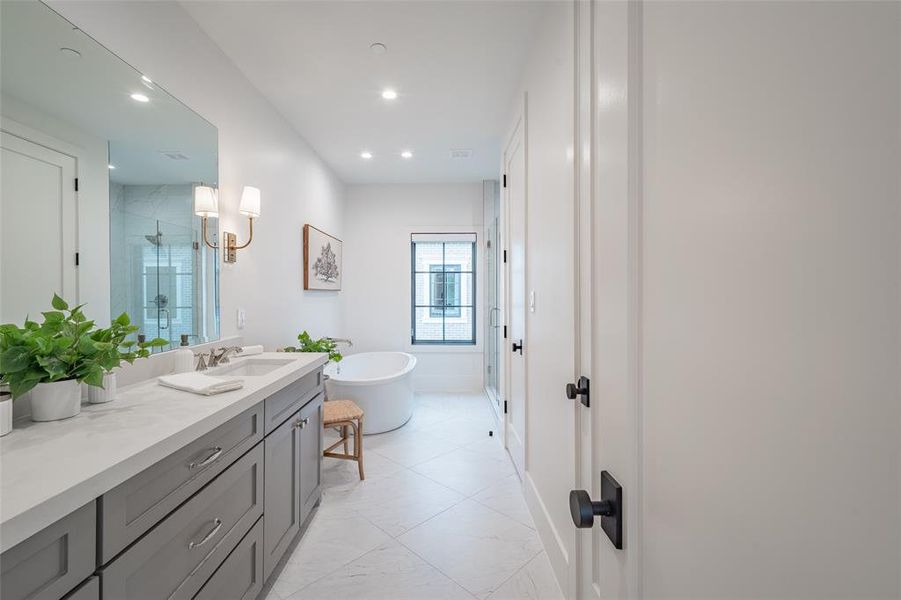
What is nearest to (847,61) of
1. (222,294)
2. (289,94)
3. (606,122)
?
(606,122)

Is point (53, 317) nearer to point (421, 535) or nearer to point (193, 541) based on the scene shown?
point (193, 541)

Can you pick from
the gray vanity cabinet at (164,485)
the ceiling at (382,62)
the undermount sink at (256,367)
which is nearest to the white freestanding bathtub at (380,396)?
the undermount sink at (256,367)

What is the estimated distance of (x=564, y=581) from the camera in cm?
154

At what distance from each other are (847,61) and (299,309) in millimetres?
3501

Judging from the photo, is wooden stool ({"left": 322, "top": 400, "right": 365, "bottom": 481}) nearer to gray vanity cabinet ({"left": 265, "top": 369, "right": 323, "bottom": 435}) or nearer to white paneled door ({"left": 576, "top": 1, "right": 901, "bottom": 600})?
gray vanity cabinet ({"left": 265, "top": 369, "right": 323, "bottom": 435})

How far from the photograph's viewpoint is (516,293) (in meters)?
2.62

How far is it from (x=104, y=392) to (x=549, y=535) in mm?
1855

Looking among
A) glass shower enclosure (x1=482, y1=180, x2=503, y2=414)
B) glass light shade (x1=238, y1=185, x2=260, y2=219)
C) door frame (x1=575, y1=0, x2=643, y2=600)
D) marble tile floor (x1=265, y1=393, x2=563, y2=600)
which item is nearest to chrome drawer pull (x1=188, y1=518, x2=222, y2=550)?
marble tile floor (x1=265, y1=393, x2=563, y2=600)

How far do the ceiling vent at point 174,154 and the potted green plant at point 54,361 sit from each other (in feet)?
2.95

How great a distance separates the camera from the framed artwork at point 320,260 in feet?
11.4

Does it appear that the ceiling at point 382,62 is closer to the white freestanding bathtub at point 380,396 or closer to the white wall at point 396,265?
the white wall at point 396,265

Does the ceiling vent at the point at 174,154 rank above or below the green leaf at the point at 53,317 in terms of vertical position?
above

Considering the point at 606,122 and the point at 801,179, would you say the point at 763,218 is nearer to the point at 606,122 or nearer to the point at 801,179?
the point at 801,179

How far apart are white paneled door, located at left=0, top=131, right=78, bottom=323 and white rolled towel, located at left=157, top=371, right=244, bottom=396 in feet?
1.40
